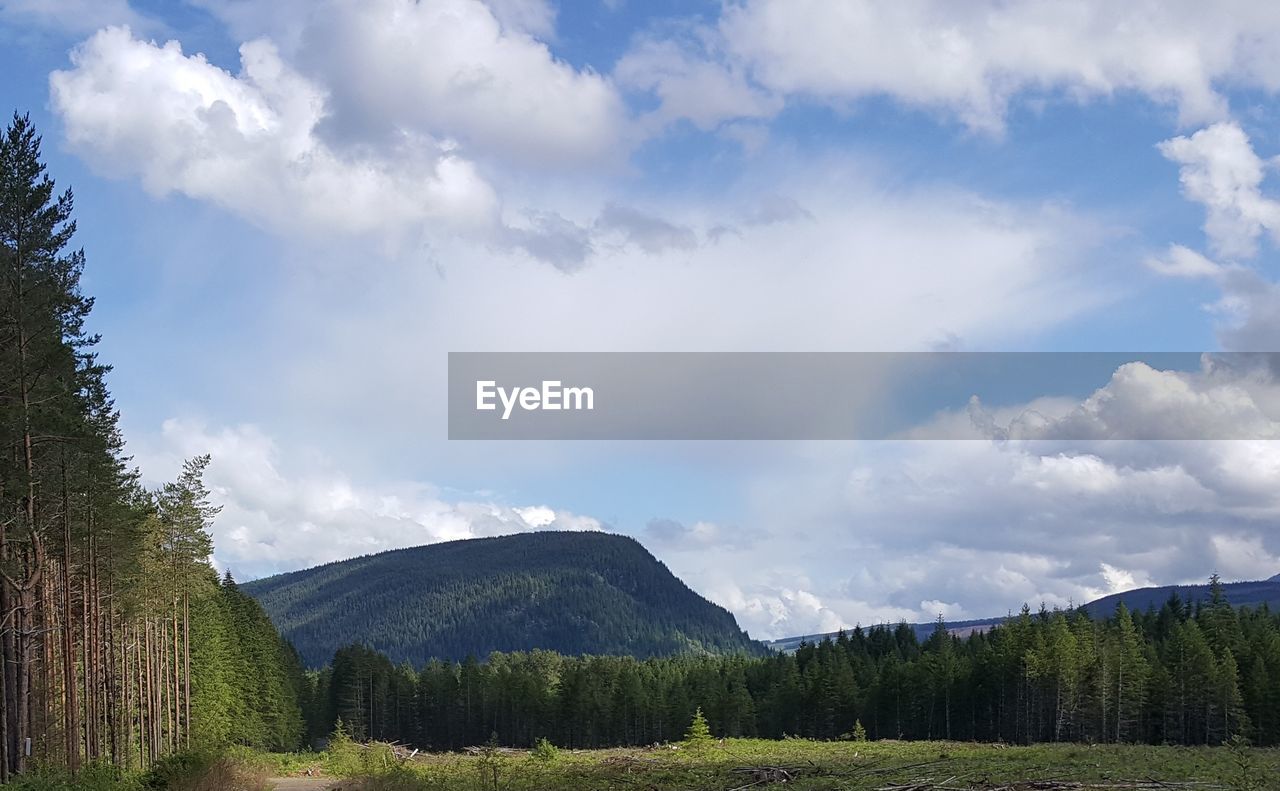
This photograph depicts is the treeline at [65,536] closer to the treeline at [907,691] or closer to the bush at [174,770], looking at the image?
the bush at [174,770]

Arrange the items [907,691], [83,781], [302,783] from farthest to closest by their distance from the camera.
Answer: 1. [907,691]
2. [302,783]
3. [83,781]

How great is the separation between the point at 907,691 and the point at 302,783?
202 ft

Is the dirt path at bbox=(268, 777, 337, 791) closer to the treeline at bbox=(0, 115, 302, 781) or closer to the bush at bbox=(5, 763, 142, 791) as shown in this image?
the treeline at bbox=(0, 115, 302, 781)

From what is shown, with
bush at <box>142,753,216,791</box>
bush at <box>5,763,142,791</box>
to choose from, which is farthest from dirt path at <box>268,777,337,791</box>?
bush at <box>5,763,142,791</box>

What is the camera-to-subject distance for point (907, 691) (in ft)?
328

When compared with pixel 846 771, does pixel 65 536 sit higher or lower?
higher

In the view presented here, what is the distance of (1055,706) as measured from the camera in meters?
87.0

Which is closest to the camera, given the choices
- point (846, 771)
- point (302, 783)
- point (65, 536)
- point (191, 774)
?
point (65, 536)

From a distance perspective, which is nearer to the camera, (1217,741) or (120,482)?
(120,482)

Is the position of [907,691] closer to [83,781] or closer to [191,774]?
[191,774]

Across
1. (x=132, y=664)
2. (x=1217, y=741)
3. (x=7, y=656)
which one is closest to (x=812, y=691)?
(x=1217, y=741)

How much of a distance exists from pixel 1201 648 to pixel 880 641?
2126 inches

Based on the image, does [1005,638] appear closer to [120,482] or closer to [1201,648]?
[1201,648]

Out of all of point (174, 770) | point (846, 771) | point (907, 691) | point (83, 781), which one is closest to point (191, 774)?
point (174, 770)
